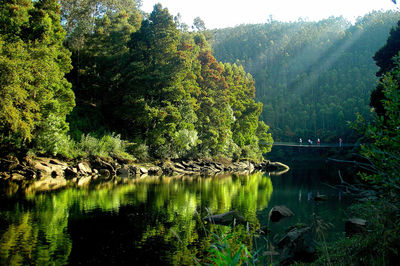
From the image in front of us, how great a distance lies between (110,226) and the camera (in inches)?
422

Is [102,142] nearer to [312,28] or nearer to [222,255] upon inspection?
[222,255]

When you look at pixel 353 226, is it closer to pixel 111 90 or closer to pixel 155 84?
pixel 155 84

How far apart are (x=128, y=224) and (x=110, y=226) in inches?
24.1

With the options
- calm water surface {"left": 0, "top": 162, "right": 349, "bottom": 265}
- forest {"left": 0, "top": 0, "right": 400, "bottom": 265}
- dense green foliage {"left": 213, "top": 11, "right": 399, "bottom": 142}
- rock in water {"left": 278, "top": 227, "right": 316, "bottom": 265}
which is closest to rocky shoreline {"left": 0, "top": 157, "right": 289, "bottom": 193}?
forest {"left": 0, "top": 0, "right": 400, "bottom": 265}

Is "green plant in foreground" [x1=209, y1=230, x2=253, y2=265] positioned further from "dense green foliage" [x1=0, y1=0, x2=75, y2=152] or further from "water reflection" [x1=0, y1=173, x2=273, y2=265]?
"dense green foliage" [x1=0, y1=0, x2=75, y2=152]

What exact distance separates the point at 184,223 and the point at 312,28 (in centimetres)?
15506

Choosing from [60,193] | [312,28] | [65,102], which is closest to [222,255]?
[60,193]

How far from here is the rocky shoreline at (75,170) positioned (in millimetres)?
20172

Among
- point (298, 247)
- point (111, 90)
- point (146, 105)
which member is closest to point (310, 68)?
point (111, 90)

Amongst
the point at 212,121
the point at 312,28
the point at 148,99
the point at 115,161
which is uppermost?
the point at 312,28

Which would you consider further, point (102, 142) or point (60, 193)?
point (102, 142)

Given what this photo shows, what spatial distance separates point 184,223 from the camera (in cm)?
1146

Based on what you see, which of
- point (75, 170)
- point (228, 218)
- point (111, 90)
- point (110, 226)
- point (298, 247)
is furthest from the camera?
point (111, 90)

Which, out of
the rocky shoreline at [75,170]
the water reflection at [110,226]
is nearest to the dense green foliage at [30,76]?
the rocky shoreline at [75,170]
